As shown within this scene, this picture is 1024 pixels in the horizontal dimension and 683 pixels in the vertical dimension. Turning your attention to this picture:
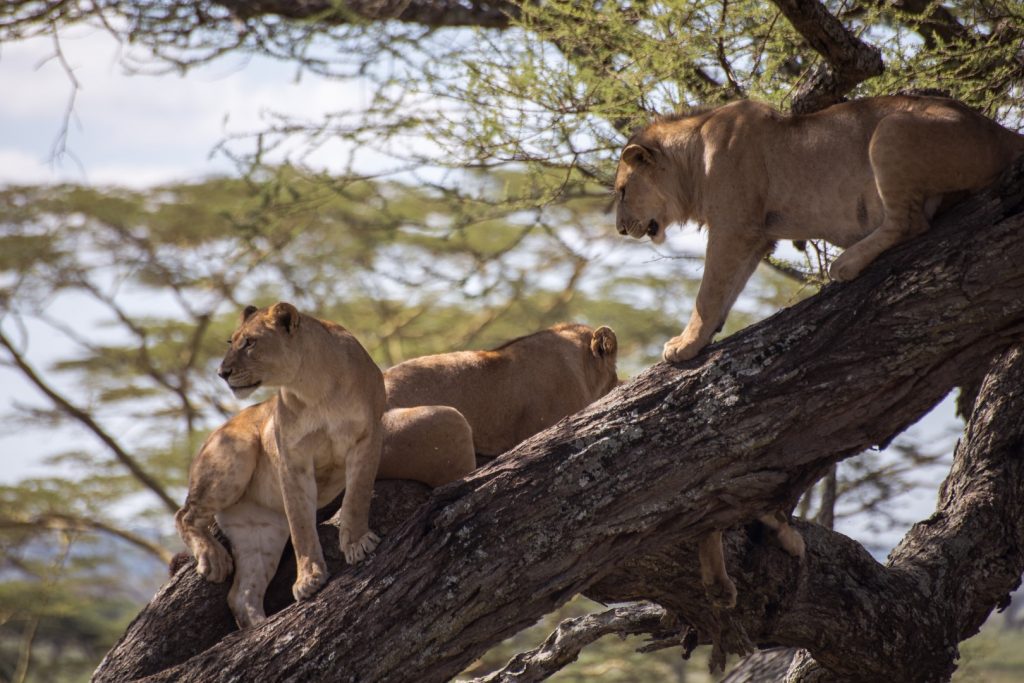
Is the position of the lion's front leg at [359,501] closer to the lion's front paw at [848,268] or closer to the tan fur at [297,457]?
the tan fur at [297,457]

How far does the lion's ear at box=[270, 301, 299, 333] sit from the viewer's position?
16.6 feet

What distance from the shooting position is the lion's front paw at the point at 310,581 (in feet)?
15.3

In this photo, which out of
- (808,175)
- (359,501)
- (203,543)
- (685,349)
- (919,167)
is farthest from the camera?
(203,543)

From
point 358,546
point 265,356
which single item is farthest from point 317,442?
point 358,546

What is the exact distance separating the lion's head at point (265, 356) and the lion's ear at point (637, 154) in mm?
1560

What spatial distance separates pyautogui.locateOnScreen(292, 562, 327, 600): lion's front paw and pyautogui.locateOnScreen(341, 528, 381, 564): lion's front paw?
0.11m

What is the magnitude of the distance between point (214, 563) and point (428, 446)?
1.04 metres

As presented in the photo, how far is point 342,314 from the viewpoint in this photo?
1947cm

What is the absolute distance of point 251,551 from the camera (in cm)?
525

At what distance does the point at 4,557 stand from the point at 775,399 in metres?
15.5

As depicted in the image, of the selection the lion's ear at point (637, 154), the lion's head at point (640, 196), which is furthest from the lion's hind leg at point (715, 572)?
the lion's ear at point (637, 154)

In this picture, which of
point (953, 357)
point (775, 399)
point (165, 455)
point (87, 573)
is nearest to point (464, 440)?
point (775, 399)

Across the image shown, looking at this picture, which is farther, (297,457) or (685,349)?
(297,457)

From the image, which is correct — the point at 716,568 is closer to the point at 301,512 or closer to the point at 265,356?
the point at 301,512
